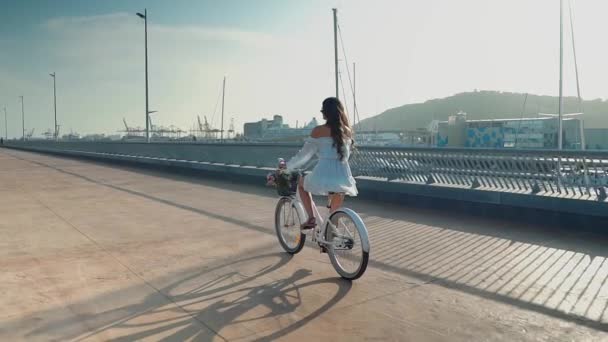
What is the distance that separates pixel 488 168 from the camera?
989 cm

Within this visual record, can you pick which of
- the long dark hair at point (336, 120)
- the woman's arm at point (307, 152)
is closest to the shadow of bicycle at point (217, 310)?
the woman's arm at point (307, 152)

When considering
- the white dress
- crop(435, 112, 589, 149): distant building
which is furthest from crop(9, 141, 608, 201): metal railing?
crop(435, 112, 589, 149): distant building

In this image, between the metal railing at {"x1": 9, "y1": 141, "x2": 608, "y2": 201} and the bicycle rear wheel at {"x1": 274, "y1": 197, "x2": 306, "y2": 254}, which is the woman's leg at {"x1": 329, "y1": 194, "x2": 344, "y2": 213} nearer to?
the bicycle rear wheel at {"x1": 274, "y1": 197, "x2": 306, "y2": 254}

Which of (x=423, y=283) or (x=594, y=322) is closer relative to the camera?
(x=594, y=322)

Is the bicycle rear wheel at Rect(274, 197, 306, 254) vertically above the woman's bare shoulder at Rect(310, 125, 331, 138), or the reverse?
the woman's bare shoulder at Rect(310, 125, 331, 138)

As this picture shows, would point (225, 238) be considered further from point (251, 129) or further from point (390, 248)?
point (251, 129)

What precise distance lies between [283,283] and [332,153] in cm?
152

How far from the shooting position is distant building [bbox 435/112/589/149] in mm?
42031

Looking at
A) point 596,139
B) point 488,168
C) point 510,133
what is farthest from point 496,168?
point 596,139

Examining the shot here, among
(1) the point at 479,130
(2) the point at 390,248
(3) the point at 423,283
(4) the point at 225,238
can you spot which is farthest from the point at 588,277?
(1) the point at 479,130

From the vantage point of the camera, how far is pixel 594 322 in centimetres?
410

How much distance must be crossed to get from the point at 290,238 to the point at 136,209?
5.17 metres

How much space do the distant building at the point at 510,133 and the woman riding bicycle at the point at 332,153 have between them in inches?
1510

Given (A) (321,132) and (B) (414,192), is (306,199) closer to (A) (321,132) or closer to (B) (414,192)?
(A) (321,132)
